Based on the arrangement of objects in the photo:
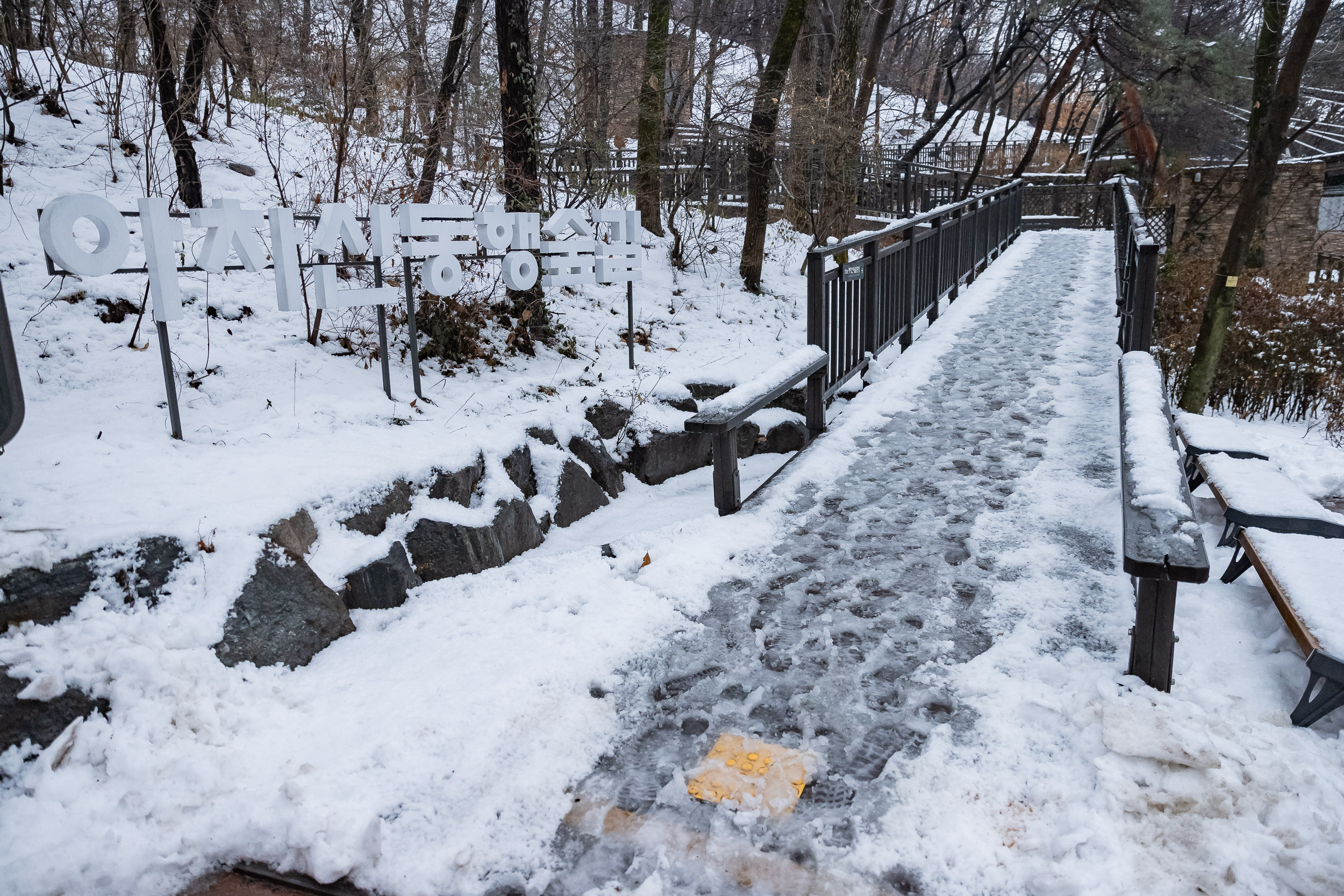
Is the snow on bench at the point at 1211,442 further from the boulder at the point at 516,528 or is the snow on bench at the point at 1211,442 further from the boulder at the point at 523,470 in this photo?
the boulder at the point at 523,470

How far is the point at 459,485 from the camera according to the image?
4.28m

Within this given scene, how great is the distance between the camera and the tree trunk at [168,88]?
5.61m

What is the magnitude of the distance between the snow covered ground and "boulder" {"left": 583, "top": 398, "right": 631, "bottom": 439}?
854mm

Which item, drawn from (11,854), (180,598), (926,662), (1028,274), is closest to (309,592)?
(180,598)

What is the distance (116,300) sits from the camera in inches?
190

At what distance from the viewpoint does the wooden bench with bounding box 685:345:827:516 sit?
418 centimetres

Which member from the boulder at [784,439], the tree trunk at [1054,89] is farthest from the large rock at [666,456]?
the tree trunk at [1054,89]

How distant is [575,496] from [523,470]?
44 centimetres

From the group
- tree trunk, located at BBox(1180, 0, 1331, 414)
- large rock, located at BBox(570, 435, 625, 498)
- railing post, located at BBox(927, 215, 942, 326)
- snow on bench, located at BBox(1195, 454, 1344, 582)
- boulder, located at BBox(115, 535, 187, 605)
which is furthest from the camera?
railing post, located at BBox(927, 215, 942, 326)

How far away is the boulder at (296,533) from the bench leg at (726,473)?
1974 millimetres

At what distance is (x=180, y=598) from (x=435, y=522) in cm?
123

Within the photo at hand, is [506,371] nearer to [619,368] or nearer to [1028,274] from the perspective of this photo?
[619,368]

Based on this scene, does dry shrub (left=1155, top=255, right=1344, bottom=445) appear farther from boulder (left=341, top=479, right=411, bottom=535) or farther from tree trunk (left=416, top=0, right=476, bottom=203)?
boulder (left=341, top=479, right=411, bottom=535)

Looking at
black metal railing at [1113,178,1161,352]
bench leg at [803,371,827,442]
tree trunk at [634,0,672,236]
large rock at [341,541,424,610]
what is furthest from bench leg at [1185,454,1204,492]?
tree trunk at [634,0,672,236]
